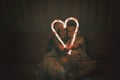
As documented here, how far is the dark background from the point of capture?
2.25m

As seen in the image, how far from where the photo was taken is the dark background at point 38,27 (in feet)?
7.38

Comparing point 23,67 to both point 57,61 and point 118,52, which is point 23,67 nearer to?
point 57,61

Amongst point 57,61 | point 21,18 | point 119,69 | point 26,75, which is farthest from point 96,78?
point 21,18

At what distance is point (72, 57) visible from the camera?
2.23 m

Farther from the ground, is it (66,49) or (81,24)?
(81,24)

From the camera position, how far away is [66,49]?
2.21m

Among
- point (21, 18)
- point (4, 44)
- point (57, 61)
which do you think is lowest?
point (57, 61)

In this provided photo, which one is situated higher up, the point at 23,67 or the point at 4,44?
the point at 4,44

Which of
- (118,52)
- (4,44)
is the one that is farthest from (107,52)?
(4,44)

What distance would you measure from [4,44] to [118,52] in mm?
894

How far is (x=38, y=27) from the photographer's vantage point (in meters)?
→ 2.28

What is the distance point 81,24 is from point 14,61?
0.60m

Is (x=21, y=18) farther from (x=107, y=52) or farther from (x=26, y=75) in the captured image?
(x=107, y=52)


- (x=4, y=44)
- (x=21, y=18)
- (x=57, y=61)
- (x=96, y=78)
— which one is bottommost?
(x=96, y=78)
